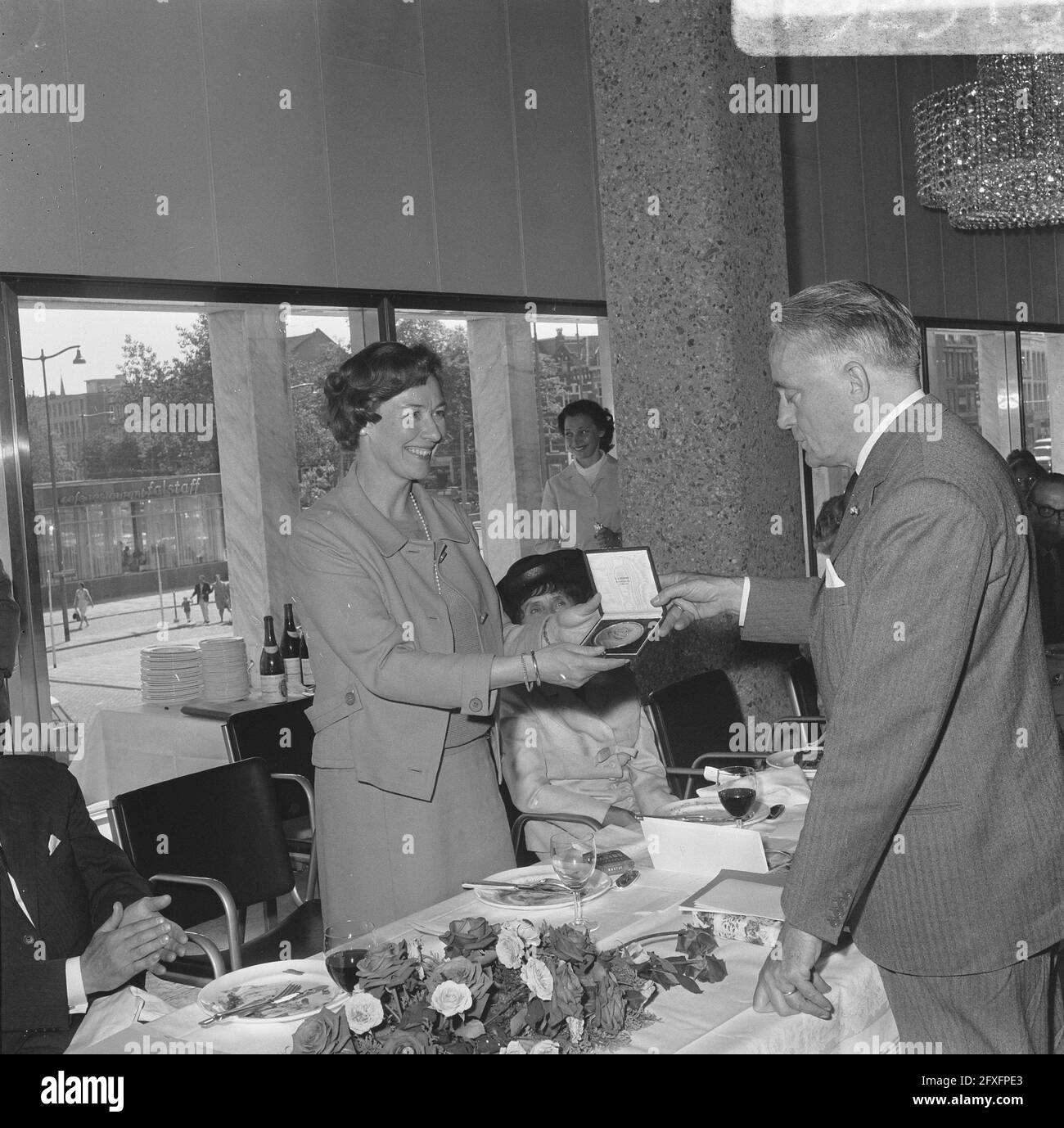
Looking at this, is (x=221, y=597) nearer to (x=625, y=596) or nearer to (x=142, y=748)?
(x=142, y=748)

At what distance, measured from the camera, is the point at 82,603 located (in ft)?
15.8

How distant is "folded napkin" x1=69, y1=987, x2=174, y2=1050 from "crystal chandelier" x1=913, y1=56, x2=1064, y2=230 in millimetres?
6506

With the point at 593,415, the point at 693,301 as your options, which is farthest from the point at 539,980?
the point at 593,415

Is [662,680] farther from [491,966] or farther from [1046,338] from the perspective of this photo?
[1046,338]

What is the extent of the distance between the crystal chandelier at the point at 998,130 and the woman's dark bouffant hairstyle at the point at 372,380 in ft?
17.3

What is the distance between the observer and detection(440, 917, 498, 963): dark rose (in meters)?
1.54

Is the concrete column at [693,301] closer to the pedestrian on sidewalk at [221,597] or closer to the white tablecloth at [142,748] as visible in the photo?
the white tablecloth at [142,748]

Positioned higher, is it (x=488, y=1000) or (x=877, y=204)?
(x=877, y=204)

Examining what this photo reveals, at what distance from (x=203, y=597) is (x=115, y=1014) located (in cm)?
364

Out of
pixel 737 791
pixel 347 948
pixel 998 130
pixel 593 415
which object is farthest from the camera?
pixel 998 130

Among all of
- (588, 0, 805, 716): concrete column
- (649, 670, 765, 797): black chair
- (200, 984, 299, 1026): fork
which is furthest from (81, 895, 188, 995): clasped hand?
(588, 0, 805, 716): concrete column

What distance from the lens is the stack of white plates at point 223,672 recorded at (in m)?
4.94
